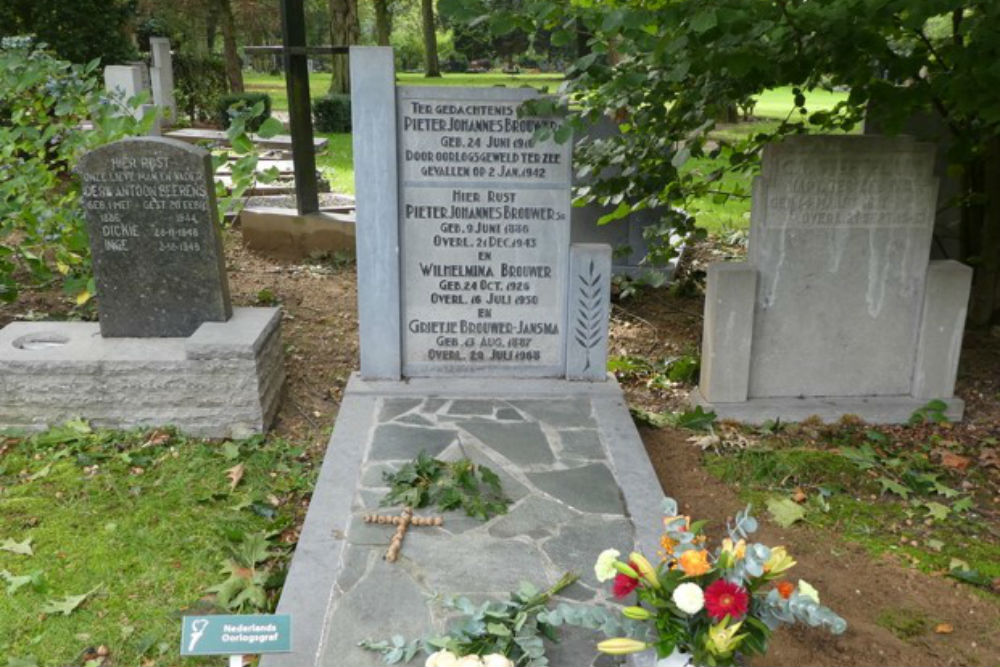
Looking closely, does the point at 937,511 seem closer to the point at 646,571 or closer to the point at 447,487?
the point at 447,487

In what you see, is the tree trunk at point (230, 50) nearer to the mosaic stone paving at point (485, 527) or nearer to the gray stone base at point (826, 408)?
the mosaic stone paving at point (485, 527)

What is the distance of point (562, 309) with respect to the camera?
5.72m

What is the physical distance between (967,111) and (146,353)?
4.93 metres

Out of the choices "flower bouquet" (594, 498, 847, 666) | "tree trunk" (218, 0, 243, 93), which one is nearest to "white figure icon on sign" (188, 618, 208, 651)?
"flower bouquet" (594, 498, 847, 666)

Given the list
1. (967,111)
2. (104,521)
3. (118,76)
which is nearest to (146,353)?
(104,521)

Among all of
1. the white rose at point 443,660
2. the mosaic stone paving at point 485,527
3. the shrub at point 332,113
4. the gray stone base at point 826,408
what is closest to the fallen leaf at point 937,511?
the gray stone base at point 826,408

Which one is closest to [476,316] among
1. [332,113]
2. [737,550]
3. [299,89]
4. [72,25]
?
[737,550]

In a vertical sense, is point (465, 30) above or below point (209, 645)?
above

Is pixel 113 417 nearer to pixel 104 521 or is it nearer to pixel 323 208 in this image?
pixel 104 521

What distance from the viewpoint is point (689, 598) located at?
2.56 m

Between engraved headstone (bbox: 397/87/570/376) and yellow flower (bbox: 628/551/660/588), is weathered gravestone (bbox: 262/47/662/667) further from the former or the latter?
yellow flower (bbox: 628/551/660/588)

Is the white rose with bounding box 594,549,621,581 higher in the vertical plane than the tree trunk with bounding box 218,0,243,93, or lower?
lower

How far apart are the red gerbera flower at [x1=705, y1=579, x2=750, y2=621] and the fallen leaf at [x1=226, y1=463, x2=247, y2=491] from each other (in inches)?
122

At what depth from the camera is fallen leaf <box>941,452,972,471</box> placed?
521 cm
